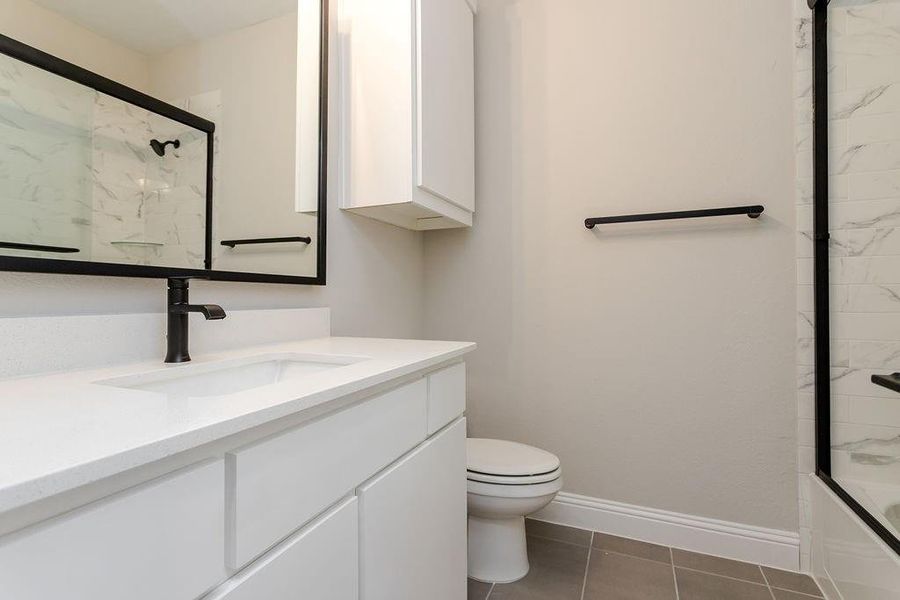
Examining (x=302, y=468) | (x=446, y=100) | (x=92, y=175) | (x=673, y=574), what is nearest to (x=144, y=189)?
(x=92, y=175)

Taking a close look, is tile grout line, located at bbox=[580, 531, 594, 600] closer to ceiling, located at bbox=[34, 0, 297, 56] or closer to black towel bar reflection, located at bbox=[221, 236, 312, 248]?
black towel bar reflection, located at bbox=[221, 236, 312, 248]

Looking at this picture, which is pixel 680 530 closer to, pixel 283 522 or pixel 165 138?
pixel 283 522

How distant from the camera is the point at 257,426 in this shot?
1.84 ft

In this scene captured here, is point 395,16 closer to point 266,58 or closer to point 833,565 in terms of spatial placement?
point 266,58

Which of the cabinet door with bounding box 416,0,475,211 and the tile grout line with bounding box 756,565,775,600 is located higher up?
the cabinet door with bounding box 416,0,475,211

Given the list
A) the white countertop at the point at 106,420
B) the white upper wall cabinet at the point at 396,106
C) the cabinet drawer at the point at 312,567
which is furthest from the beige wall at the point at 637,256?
the cabinet drawer at the point at 312,567

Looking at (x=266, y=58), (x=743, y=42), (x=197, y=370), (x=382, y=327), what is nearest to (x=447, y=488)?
(x=197, y=370)

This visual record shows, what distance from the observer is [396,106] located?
4.67 ft

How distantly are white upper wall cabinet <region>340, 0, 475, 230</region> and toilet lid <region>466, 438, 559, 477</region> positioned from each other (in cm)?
87

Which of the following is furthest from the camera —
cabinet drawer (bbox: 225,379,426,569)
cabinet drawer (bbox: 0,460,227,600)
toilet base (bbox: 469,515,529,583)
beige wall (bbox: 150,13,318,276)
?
toilet base (bbox: 469,515,529,583)

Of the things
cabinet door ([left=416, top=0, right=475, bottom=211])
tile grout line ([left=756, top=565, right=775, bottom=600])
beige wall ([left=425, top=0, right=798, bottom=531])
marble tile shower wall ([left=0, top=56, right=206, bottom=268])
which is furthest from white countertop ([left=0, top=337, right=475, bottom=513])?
tile grout line ([left=756, top=565, right=775, bottom=600])

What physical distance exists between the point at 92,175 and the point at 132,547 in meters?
0.72

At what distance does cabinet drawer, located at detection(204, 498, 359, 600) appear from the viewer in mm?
546

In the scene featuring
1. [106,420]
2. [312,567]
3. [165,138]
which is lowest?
[312,567]
